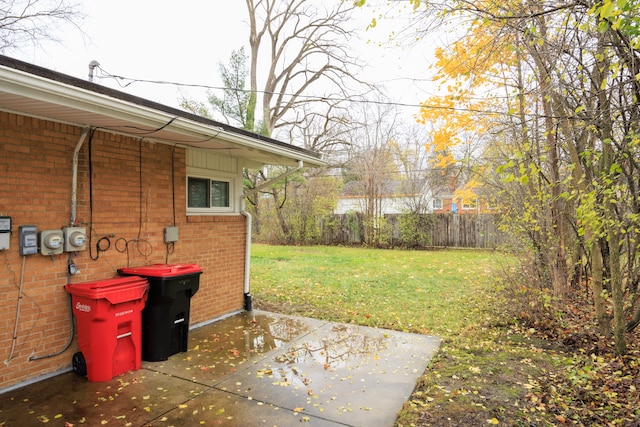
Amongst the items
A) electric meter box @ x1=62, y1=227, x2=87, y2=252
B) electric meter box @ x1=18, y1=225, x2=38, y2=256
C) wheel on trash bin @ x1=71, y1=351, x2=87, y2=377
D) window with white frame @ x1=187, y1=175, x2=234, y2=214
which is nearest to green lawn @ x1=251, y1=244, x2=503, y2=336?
window with white frame @ x1=187, y1=175, x2=234, y2=214

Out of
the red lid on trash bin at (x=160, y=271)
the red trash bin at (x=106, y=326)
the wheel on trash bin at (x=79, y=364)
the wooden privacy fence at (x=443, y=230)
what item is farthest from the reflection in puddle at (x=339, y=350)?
the wooden privacy fence at (x=443, y=230)

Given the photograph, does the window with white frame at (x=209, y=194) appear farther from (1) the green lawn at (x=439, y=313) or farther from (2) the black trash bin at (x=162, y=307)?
(1) the green lawn at (x=439, y=313)

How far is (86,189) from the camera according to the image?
3.87 meters

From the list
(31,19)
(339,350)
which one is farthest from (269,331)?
(31,19)

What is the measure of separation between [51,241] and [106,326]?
3.20 ft

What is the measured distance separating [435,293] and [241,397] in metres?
5.29

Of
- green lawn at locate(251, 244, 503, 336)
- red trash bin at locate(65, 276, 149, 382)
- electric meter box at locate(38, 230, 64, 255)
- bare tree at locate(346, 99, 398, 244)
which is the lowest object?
green lawn at locate(251, 244, 503, 336)

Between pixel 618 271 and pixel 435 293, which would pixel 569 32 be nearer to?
pixel 618 271

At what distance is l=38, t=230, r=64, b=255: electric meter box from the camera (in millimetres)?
3457

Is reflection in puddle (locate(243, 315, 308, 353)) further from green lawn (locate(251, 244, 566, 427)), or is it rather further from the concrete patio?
green lawn (locate(251, 244, 566, 427))

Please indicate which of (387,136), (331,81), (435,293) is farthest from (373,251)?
(331,81)

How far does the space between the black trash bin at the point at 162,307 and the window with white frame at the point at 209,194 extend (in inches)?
55.3

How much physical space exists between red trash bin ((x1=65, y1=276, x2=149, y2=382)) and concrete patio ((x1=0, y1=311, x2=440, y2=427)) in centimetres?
14

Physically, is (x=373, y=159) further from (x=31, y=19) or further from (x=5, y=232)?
(x=5, y=232)
